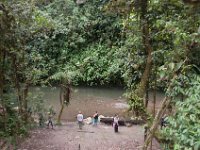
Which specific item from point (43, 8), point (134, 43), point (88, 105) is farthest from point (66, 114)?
point (43, 8)

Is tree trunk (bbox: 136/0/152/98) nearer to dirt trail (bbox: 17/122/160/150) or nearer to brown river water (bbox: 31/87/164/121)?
dirt trail (bbox: 17/122/160/150)

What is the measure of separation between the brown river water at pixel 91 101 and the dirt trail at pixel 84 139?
8.61 ft

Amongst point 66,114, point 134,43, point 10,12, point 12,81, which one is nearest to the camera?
point 10,12

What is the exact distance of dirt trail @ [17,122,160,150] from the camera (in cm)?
1368

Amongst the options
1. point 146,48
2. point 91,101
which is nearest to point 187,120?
point 146,48

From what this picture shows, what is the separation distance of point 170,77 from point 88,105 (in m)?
14.2

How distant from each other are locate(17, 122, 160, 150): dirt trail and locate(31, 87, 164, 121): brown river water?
8.61ft

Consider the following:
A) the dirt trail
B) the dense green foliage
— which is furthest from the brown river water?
the dense green foliage

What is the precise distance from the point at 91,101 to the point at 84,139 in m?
7.20

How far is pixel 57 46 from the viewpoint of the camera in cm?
2753

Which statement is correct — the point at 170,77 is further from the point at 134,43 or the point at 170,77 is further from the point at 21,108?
the point at 21,108

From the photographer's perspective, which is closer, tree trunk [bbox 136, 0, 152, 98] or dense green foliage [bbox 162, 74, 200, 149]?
dense green foliage [bbox 162, 74, 200, 149]

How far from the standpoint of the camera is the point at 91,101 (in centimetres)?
2186

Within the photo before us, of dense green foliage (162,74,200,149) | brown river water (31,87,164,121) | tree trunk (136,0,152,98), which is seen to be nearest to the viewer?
dense green foliage (162,74,200,149)
